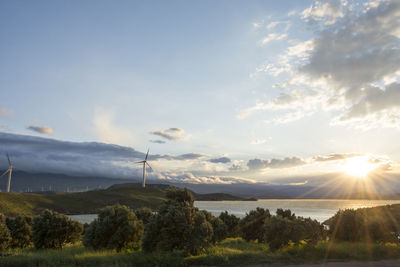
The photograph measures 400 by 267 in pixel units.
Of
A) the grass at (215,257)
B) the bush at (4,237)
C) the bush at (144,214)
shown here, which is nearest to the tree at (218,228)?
the bush at (144,214)

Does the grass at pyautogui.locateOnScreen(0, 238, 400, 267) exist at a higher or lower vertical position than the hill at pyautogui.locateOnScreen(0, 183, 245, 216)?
higher

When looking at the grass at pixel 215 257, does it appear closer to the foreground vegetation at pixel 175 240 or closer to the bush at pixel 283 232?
the foreground vegetation at pixel 175 240

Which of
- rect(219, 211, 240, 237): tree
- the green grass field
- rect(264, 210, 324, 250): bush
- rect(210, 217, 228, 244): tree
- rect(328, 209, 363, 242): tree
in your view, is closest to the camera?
rect(264, 210, 324, 250): bush

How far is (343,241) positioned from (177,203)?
19516mm

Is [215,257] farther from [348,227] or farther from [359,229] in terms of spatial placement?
[359,229]

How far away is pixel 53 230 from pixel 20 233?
675cm

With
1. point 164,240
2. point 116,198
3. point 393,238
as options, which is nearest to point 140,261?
point 164,240

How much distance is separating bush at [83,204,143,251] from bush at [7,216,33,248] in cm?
1124

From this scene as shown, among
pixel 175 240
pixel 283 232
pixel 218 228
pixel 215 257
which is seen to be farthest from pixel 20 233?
pixel 283 232

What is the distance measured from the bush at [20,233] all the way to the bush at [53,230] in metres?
3.54

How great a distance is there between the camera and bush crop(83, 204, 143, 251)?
90.0ft

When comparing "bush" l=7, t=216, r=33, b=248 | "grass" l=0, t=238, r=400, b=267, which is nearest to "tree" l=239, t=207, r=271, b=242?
"grass" l=0, t=238, r=400, b=267

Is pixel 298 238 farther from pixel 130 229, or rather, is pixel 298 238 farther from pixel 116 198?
pixel 116 198

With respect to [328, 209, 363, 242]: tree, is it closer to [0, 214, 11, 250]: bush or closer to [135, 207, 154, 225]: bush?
[135, 207, 154, 225]: bush
